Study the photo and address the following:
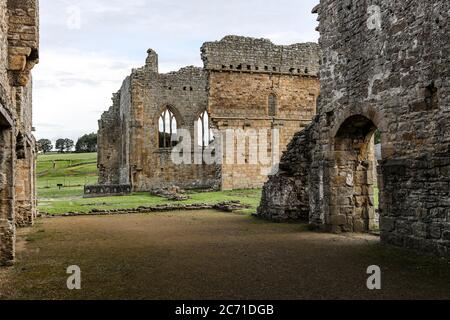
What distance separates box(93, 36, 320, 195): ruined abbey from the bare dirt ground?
14448 millimetres

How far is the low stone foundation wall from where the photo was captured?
2661 centimetres

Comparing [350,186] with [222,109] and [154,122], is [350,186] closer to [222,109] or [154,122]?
[222,109]

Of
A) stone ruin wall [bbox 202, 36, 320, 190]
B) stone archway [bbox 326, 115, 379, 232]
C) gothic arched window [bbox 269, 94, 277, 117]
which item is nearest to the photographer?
stone archway [bbox 326, 115, 379, 232]

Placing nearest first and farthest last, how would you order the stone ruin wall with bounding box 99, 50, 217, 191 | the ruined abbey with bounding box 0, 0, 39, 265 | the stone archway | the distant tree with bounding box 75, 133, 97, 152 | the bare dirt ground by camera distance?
the bare dirt ground, the ruined abbey with bounding box 0, 0, 39, 265, the stone archway, the stone ruin wall with bounding box 99, 50, 217, 191, the distant tree with bounding box 75, 133, 97, 152

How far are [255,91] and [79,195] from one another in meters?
12.1

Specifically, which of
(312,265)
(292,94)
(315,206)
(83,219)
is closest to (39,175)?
(292,94)

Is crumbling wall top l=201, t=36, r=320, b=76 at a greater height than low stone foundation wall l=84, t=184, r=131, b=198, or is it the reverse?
crumbling wall top l=201, t=36, r=320, b=76

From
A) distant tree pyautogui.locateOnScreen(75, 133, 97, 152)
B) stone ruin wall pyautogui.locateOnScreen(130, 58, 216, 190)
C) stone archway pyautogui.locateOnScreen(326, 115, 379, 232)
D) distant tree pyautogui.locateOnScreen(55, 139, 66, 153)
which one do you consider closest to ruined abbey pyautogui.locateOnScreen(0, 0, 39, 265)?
stone archway pyautogui.locateOnScreen(326, 115, 379, 232)

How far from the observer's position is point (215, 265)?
795 cm

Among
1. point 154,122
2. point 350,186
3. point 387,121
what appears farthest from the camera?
point 154,122

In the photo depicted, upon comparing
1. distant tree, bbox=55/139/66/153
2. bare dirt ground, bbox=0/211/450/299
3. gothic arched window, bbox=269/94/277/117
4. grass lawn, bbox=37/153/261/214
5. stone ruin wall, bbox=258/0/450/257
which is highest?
distant tree, bbox=55/139/66/153

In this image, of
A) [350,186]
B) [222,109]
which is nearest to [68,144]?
[222,109]

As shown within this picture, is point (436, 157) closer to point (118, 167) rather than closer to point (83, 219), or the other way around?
point (83, 219)

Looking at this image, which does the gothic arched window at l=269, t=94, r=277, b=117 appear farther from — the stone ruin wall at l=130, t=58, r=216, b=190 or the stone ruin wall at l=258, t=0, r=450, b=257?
the stone ruin wall at l=258, t=0, r=450, b=257
